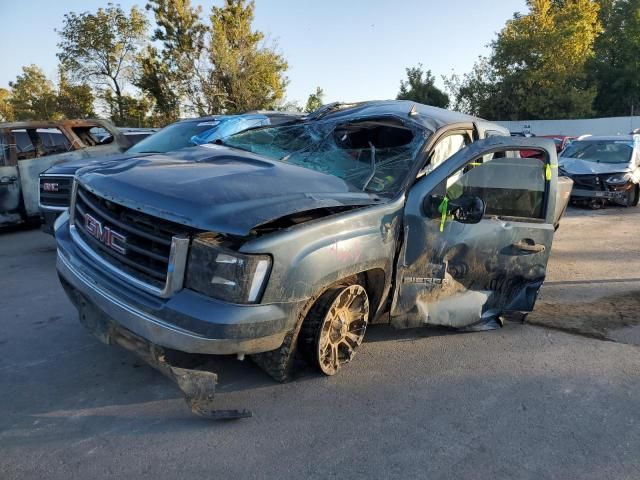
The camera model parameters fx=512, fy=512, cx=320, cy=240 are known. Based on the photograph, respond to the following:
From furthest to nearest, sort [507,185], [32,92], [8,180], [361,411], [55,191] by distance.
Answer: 1. [32,92]
2. [8,180]
3. [55,191]
4. [507,185]
5. [361,411]

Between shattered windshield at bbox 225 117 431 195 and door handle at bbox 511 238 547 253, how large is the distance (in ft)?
3.65

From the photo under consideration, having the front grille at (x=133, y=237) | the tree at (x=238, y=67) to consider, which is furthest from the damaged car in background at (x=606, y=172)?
the tree at (x=238, y=67)

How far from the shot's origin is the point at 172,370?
2.68 metres

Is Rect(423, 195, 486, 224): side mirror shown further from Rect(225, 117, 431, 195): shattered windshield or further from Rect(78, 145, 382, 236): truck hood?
Rect(78, 145, 382, 236): truck hood

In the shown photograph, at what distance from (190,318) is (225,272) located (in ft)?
0.97

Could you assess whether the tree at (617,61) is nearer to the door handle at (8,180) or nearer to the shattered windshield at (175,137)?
the shattered windshield at (175,137)

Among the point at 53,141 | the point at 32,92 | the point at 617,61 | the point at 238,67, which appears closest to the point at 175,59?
the point at 238,67

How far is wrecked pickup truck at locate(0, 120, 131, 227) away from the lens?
326 inches

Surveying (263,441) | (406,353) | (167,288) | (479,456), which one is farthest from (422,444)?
(167,288)

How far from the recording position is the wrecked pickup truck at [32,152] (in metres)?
8.28

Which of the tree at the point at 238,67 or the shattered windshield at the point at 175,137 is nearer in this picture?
the shattered windshield at the point at 175,137

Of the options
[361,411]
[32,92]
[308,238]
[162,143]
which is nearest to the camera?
[308,238]

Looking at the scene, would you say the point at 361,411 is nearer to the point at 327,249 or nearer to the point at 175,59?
the point at 327,249

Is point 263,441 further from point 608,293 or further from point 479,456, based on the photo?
point 608,293
